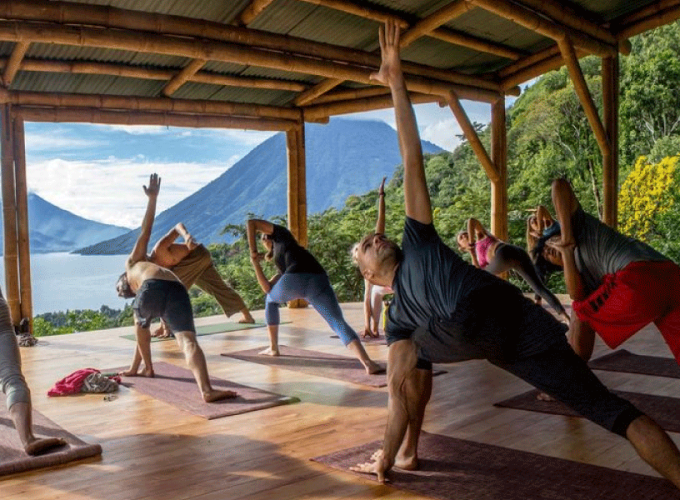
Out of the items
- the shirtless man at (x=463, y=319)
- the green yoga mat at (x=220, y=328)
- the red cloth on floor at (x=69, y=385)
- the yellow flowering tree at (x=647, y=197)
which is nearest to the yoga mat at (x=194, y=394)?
the red cloth on floor at (x=69, y=385)

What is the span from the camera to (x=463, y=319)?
2318mm

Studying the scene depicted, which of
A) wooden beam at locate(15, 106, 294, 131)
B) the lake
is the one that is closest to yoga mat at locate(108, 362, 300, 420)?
wooden beam at locate(15, 106, 294, 131)

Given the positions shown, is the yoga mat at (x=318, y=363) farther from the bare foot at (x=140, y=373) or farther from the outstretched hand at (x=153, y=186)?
the outstretched hand at (x=153, y=186)

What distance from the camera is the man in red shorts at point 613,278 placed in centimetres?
290

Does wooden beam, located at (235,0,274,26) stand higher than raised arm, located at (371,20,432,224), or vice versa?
wooden beam, located at (235,0,274,26)

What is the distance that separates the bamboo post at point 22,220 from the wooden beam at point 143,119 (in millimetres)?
216

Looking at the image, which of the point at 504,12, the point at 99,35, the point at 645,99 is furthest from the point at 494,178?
the point at 645,99

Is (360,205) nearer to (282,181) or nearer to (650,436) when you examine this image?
(282,181)

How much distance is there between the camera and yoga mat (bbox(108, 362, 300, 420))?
398 cm

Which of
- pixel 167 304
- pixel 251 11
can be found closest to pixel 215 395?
pixel 167 304

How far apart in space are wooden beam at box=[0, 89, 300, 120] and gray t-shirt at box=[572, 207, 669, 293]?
18.4 ft

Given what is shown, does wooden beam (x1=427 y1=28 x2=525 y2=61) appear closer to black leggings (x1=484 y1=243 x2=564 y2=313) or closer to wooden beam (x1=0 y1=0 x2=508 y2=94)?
wooden beam (x1=0 y1=0 x2=508 y2=94)

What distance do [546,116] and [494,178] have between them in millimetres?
8703

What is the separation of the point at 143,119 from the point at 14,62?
178 cm
